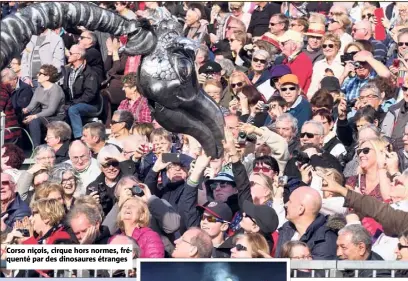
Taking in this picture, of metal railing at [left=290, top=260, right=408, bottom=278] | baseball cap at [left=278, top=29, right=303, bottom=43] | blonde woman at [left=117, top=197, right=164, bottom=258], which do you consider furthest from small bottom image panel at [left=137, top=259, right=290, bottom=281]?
baseball cap at [left=278, top=29, right=303, bottom=43]

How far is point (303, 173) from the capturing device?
51.6 ft

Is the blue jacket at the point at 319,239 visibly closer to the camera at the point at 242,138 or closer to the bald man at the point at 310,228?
the bald man at the point at 310,228

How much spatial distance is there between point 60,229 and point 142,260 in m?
1.03

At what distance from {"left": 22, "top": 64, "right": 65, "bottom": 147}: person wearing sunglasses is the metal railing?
313 centimetres

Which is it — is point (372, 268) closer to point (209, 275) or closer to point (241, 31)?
point (209, 275)

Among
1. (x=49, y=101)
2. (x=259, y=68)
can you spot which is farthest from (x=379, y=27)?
(x=49, y=101)

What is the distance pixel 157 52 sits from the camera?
54.2 feet

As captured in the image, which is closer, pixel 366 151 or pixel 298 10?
pixel 366 151

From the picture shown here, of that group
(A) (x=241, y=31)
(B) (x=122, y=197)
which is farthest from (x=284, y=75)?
(B) (x=122, y=197)

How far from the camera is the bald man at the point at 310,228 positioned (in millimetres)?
15188

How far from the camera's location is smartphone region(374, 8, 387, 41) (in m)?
16.4

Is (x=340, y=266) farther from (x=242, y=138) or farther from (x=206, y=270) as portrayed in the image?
(x=242, y=138)

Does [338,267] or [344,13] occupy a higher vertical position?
[344,13]

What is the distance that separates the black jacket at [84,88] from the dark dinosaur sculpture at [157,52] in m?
0.45
